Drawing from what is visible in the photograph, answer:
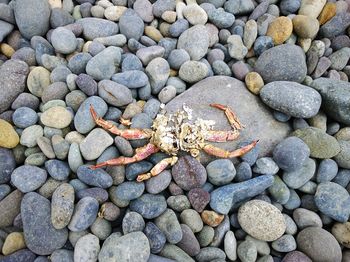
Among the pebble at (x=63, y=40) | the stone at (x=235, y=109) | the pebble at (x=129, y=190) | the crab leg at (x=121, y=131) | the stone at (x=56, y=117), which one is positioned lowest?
the pebble at (x=129, y=190)

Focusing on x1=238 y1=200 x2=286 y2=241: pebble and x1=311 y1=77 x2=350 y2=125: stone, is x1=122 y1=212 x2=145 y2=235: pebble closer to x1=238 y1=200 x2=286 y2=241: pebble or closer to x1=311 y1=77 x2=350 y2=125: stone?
x1=238 y1=200 x2=286 y2=241: pebble

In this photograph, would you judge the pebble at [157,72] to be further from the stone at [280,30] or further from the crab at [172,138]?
the stone at [280,30]

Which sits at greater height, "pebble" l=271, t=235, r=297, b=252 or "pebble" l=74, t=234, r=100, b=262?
"pebble" l=271, t=235, r=297, b=252

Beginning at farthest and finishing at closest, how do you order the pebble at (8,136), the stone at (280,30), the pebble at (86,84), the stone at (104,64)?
the stone at (280,30)
the stone at (104,64)
the pebble at (86,84)
the pebble at (8,136)

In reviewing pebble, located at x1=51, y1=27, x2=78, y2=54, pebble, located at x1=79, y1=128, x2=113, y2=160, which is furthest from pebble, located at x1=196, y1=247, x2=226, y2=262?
pebble, located at x1=51, y1=27, x2=78, y2=54

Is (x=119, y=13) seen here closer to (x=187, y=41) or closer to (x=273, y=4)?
(x=187, y=41)

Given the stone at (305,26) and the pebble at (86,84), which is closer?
the pebble at (86,84)

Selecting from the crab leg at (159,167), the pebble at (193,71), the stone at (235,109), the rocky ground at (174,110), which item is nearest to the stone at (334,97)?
the rocky ground at (174,110)

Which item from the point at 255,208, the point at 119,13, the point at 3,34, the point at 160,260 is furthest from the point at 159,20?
the point at 160,260
